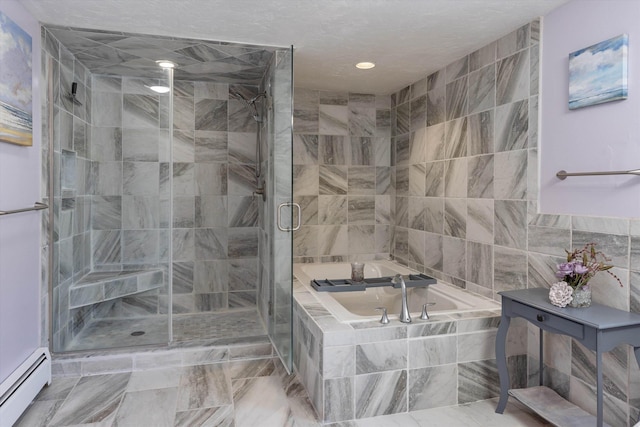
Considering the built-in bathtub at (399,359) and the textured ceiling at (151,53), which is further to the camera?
the textured ceiling at (151,53)

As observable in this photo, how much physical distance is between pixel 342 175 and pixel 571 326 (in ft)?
8.44

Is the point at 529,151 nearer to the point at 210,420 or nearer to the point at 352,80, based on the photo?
the point at 352,80

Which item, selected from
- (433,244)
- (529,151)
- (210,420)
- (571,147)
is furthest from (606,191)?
(210,420)

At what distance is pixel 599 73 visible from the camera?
77.3 inches

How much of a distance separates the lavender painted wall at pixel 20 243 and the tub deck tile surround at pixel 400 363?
161 cm

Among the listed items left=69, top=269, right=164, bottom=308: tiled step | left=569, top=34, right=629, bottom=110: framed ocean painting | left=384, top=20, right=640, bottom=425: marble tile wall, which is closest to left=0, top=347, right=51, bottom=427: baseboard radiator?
left=69, top=269, right=164, bottom=308: tiled step

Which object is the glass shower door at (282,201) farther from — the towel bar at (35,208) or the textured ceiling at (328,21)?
the towel bar at (35,208)

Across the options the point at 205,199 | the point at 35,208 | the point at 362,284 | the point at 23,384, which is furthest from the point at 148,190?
the point at 362,284

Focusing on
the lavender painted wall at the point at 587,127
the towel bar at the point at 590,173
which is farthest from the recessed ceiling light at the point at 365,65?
the towel bar at the point at 590,173

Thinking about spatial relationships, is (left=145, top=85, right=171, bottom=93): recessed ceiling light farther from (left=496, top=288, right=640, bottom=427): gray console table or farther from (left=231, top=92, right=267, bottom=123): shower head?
(left=496, top=288, right=640, bottom=427): gray console table

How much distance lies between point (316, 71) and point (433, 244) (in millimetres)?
1749

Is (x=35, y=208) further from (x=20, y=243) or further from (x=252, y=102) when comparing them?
(x=252, y=102)

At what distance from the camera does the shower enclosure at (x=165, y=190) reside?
2809 millimetres

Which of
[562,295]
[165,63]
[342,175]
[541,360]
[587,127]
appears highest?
[165,63]
